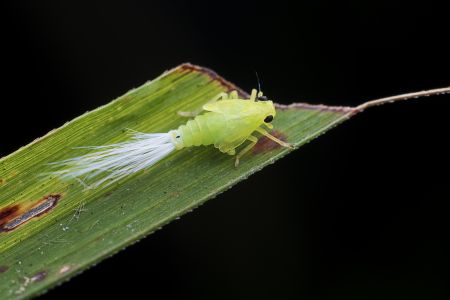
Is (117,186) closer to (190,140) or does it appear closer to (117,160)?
(117,160)

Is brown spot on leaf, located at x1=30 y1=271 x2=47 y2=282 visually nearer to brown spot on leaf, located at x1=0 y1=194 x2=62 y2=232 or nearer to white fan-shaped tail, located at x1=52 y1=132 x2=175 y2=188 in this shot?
brown spot on leaf, located at x1=0 y1=194 x2=62 y2=232

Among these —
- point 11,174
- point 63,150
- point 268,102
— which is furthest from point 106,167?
point 268,102

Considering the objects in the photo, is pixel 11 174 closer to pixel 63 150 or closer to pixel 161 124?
pixel 63 150

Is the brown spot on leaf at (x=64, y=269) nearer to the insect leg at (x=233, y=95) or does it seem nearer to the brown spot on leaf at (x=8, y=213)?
the brown spot on leaf at (x=8, y=213)

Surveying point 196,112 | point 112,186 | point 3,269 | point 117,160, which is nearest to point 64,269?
point 3,269

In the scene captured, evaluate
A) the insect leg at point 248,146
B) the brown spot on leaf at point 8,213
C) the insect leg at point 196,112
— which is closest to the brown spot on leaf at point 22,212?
the brown spot on leaf at point 8,213

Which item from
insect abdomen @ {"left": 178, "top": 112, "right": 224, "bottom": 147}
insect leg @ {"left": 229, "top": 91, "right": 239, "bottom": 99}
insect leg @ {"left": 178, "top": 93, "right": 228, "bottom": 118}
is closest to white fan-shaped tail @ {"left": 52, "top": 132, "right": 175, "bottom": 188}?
insect abdomen @ {"left": 178, "top": 112, "right": 224, "bottom": 147}
